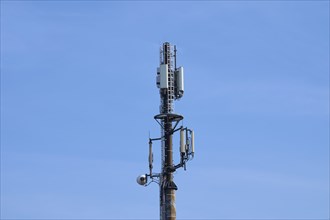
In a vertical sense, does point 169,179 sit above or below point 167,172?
below

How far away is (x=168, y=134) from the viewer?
106438mm

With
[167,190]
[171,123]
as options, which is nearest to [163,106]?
[171,123]

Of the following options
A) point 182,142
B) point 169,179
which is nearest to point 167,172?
point 169,179

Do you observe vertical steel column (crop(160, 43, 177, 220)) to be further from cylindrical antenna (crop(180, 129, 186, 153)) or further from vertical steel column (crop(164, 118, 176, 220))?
cylindrical antenna (crop(180, 129, 186, 153))

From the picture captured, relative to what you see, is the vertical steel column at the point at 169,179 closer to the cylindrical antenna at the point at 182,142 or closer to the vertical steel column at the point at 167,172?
the vertical steel column at the point at 167,172

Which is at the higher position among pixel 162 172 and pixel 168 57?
pixel 168 57

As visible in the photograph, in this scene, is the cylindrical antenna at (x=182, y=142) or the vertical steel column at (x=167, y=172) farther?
the cylindrical antenna at (x=182, y=142)

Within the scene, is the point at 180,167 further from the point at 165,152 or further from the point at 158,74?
the point at 158,74

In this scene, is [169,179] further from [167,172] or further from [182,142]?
[182,142]

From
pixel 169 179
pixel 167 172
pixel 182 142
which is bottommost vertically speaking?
pixel 169 179

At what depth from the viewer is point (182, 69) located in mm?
107438

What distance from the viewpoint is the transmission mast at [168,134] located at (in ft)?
342

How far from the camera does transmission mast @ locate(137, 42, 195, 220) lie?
10425 cm

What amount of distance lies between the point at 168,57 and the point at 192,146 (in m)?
10.5
